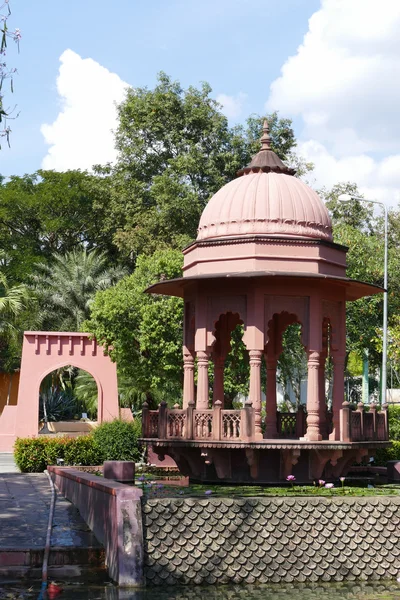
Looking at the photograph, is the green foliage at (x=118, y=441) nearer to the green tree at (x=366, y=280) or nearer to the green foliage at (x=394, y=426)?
the green foliage at (x=394, y=426)

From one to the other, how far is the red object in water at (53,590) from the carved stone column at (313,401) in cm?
775

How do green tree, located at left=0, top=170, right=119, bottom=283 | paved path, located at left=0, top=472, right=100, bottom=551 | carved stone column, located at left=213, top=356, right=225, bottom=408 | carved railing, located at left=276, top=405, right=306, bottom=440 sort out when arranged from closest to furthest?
paved path, located at left=0, top=472, right=100, bottom=551 → carved railing, located at left=276, top=405, right=306, bottom=440 → carved stone column, located at left=213, top=356, right=225, bottom=408 → green tree, located at left=0, top=170, right=119, bottom=283

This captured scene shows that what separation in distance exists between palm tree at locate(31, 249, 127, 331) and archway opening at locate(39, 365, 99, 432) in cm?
254

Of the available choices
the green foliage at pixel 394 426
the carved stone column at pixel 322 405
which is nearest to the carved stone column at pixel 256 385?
the carved stone column at pixel 322 405

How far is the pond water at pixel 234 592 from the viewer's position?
10.5m

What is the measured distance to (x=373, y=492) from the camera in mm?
15281

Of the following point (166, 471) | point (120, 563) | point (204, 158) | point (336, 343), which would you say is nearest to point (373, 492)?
point (336, 343)

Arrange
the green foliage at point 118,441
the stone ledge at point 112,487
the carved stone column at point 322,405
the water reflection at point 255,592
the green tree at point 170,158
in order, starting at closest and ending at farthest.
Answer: the water reflection at point 255,592
the stone ledge at point 112,487
the carved stone column at point 322,405
the green foliage at point 118,441
the green tree at point 170,158

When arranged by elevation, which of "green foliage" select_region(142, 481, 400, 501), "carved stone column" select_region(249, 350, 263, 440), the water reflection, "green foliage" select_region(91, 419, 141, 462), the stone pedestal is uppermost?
"carved stone column" select_region(249, 350, 263, 440)

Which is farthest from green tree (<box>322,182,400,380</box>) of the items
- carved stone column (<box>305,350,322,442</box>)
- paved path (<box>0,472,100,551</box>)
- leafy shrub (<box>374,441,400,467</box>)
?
paved path (<box>0,472,100,551</box>)

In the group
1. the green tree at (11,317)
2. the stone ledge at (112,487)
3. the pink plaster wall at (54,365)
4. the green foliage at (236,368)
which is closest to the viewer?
the stone ledge at (112,487)

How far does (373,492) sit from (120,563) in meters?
5.64

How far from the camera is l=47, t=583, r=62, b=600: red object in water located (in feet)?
33.9

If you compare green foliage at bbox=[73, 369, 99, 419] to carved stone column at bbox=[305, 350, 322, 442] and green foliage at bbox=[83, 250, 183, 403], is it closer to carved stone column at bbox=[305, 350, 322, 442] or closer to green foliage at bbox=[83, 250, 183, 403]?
green foliage at bbox=[83, 250, 183, 403]
